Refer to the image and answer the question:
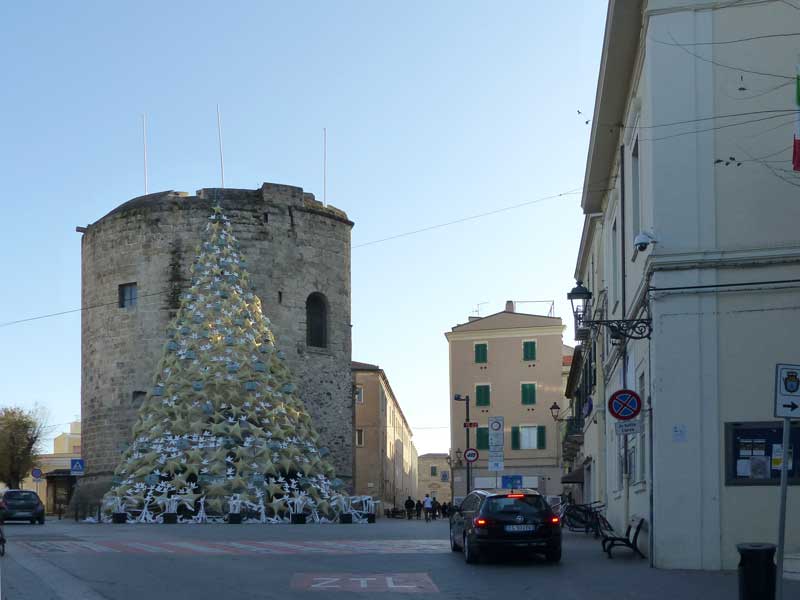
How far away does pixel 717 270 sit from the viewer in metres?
15.7

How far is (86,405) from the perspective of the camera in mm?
46688

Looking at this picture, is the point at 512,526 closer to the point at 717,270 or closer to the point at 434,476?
the point at 717,270

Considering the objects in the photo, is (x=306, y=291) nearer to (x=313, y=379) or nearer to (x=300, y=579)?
(x=313, y=379)

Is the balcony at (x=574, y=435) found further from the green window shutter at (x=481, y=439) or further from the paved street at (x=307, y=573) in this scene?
the paved street at (x=307, y=573)

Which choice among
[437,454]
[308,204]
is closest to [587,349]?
[308,204]

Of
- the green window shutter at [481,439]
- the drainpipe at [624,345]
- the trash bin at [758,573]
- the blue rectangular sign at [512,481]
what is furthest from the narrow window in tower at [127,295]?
the trash bin at [758,573]

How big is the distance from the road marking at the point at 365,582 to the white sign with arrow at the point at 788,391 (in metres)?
4.74

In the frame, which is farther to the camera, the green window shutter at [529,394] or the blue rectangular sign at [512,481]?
the green window shutter at [529,394]

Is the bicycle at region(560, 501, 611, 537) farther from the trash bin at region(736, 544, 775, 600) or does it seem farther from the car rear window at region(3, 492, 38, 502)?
the car rear window at region(3, 492, 38, 502)

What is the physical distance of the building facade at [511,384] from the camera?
63344 millimetres

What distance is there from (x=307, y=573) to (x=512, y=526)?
137 inches

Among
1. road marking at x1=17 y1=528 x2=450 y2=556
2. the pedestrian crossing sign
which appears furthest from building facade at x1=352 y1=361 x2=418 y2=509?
road marking at x1=17 y1=528 x2=450 y2=556

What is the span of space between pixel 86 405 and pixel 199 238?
8.62 m

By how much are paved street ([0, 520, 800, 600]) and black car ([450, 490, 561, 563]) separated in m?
0.29
